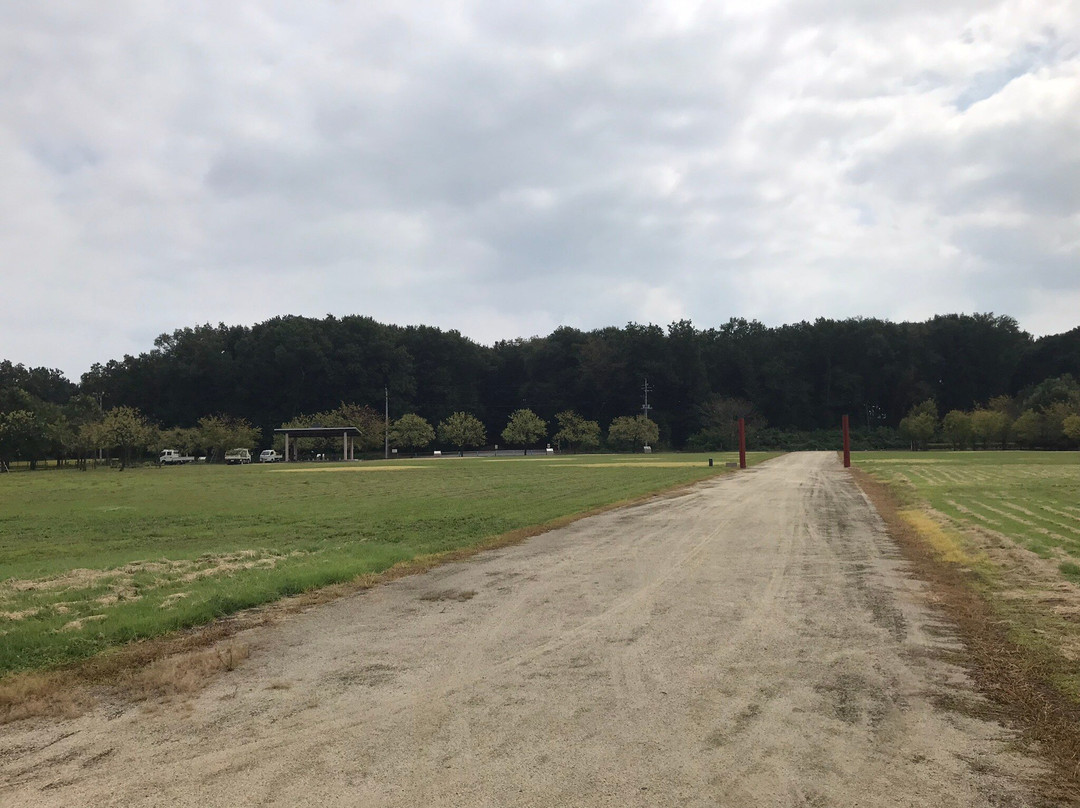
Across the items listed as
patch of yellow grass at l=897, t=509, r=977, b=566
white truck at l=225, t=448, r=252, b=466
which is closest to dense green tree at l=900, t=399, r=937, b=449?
patch of yellow grass at l=897, t=509, r=977, b=566

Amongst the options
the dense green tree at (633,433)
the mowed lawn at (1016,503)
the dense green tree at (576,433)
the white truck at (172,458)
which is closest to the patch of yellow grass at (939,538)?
the mowed lawn at (1016,503)

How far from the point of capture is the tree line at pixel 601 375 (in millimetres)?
114625

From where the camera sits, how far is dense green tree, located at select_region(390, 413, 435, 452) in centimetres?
10313

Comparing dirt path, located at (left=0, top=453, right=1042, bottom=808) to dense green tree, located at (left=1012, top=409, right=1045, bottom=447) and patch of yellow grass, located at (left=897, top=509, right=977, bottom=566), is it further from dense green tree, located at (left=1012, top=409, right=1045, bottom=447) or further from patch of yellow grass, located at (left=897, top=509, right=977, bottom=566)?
dense green tree, located at (left=1012, top=409, right=1045, bottom=447)

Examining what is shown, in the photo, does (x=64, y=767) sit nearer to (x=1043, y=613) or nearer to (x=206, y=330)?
(x=1043, y=613)

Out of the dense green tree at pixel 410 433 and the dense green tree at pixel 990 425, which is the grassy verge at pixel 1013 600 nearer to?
the dense green tree at pixel 990 425

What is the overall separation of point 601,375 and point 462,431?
25.8 metres

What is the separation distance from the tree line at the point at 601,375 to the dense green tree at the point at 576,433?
1196 millimetres

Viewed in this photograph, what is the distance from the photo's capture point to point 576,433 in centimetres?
10881

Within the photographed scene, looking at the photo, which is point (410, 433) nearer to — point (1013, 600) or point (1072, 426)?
point (1072, 426)

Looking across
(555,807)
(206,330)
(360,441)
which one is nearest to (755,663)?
(555,807)

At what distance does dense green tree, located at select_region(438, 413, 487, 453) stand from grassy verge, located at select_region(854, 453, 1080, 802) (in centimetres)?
8816

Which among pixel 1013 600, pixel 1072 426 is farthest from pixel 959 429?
pixel 1013 600

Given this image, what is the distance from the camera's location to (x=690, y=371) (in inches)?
4732
